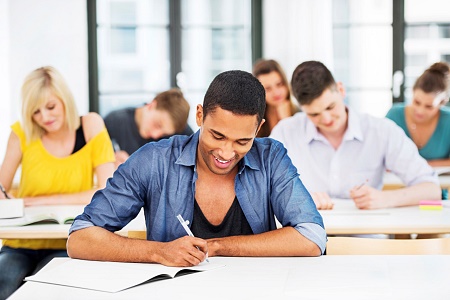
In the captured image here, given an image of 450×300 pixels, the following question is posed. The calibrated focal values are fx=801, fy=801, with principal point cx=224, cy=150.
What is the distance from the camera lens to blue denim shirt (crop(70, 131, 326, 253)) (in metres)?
2.72

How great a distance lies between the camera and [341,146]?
14.3 feet

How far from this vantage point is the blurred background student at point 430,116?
5.77m

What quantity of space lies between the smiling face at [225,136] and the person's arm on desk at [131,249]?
1.01 ft

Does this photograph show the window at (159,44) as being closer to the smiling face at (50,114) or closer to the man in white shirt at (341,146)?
the man in white shirt at (341,146)

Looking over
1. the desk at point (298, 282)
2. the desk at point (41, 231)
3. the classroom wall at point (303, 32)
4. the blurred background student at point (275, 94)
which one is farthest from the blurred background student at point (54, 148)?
the classroom wall at point (303, 32)

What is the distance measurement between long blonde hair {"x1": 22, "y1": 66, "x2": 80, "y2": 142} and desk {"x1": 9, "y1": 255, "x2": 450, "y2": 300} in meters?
1.82

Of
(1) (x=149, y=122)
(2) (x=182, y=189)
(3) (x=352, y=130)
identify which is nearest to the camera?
(2) (x=182, y=189)

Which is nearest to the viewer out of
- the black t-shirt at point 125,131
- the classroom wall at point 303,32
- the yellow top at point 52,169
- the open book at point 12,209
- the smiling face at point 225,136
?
the smiling face at point 225,136

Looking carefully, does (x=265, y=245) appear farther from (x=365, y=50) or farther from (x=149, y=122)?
(x=365, y=50)

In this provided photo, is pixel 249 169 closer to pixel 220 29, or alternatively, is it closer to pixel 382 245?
pixel 382 245

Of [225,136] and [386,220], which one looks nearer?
[225,136]

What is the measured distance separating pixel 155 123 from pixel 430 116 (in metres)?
2.03

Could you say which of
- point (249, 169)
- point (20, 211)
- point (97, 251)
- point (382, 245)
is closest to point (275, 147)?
point (249, 169)

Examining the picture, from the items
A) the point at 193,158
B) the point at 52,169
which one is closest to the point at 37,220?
the point at 52,169
